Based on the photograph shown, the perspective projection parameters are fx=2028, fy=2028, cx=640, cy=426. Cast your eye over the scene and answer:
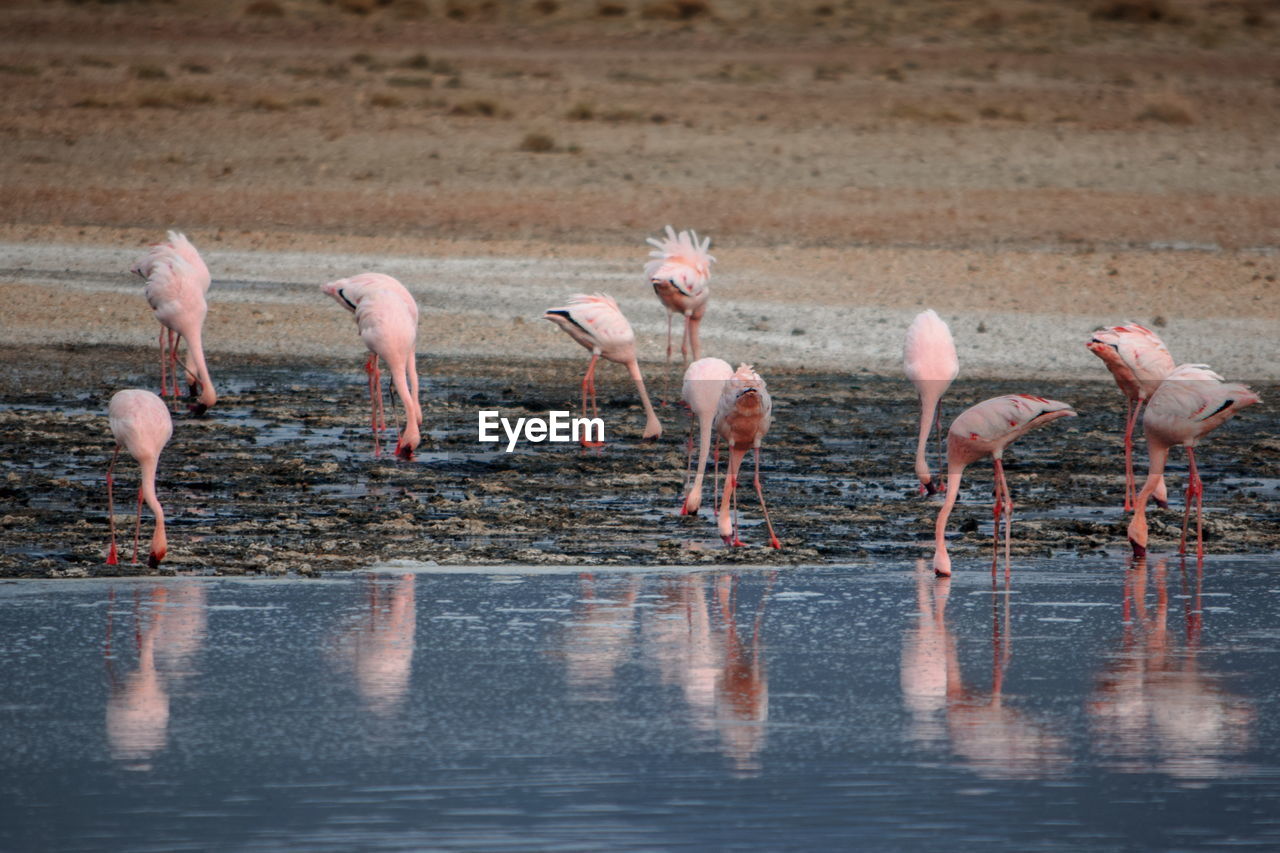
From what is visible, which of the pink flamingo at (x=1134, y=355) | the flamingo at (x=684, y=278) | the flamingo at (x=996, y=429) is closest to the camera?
the flamingo at (x=996, y=429)

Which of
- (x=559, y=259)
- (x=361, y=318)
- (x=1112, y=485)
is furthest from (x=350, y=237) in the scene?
(x=1112, y=485)

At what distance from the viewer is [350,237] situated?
69.5 feet

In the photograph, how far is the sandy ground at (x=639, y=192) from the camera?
15414 mm

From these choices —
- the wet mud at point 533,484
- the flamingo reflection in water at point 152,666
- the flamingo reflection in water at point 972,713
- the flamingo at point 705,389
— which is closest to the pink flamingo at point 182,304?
the wet mud at point 533,484

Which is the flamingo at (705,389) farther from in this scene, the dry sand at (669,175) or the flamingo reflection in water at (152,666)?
the dry sand at (669,175)

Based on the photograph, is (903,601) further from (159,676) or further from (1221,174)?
(1221,174)

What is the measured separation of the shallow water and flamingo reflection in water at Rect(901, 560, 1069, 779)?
0.01 metres

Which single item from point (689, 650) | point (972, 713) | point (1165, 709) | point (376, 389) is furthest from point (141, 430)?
point (1165, 709)

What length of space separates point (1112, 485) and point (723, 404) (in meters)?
2.33

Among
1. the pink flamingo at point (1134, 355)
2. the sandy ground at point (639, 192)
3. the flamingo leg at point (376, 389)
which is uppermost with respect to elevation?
the sandy ground at point (639, 192)

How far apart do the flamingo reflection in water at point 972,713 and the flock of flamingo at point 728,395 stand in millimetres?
1075

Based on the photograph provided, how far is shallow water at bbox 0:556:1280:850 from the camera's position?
15.8 ft

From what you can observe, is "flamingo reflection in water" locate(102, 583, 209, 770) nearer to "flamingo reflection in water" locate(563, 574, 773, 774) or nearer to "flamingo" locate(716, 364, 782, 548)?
"flamingo reflection in water" locate(563, 574, 773, 774)

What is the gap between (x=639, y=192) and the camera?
24.1 m
